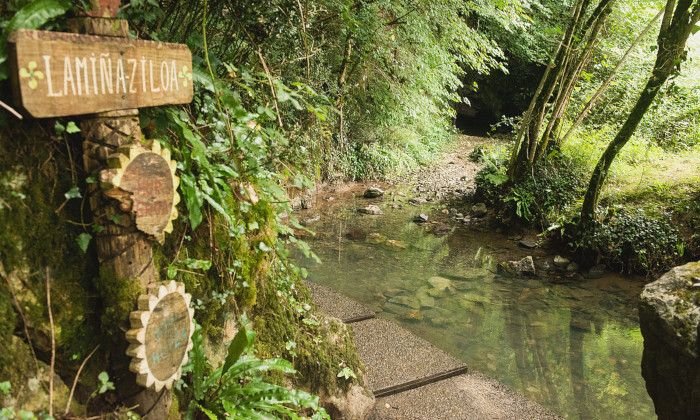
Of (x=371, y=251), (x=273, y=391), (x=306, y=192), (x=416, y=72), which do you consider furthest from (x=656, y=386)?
(x=416, y=72)

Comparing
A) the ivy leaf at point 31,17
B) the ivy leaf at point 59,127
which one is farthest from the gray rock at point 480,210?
the ivy leaf at point 31,17

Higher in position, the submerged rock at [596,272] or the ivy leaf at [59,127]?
the ivy leaf at [59,127]

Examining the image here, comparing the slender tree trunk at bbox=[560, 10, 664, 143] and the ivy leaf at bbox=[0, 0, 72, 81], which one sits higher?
the slender tree trunk at bbox=[560, 10, 664, 143]

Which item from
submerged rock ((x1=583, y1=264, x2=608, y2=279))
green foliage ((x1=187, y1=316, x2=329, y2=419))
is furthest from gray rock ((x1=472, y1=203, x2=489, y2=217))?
green foliage ((x1=187, y1=316, x2=329, y2=419))

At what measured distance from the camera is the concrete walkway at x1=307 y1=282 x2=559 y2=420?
154 inches

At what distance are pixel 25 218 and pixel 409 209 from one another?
9.66 metres

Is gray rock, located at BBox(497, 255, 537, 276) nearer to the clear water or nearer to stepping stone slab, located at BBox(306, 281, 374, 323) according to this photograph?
the clear water

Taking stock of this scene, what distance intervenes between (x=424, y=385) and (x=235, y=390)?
2.03 m

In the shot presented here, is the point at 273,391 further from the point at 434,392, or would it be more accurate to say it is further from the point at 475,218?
A: the point at 475,218

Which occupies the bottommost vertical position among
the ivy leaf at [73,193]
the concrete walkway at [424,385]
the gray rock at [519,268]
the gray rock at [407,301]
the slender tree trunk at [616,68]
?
the gray rock at [407,301]

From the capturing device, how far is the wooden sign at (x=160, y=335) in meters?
2.15

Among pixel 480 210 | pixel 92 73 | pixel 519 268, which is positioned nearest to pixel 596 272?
pixel 519 268

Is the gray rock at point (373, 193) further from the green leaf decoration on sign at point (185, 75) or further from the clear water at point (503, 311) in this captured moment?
the green leaf decoration on sign at point (185, 75)

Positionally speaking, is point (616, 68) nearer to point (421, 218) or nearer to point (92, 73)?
point (421, 218)
